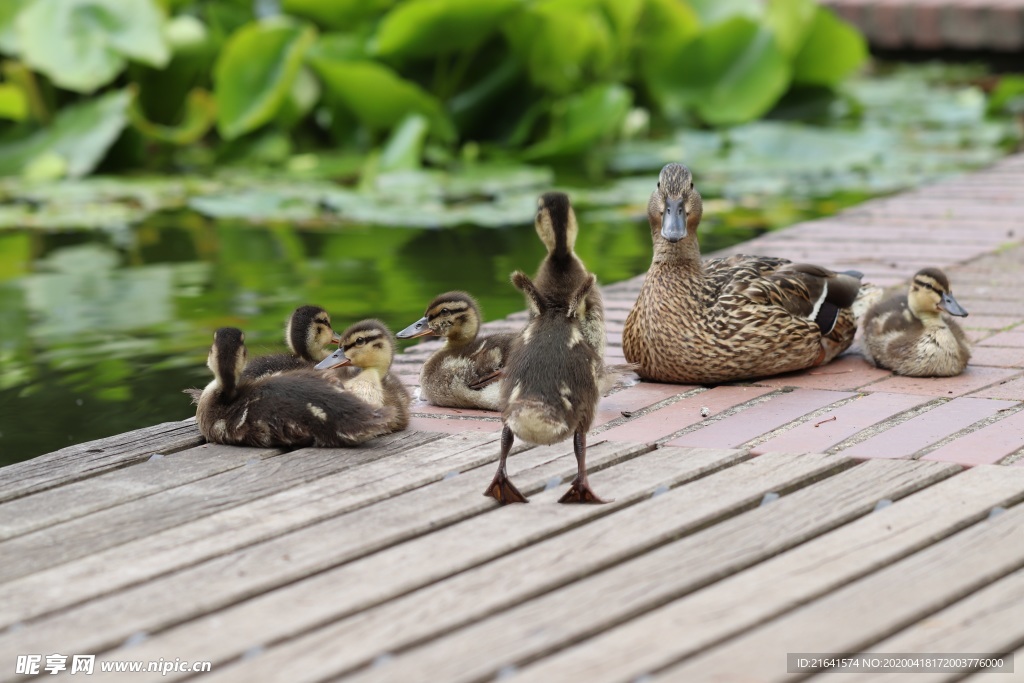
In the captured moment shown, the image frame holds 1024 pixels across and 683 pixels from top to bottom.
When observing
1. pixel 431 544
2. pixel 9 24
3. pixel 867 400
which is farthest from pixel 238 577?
pixel 9 24

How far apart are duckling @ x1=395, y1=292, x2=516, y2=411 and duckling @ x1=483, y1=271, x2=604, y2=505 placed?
3.11 ft

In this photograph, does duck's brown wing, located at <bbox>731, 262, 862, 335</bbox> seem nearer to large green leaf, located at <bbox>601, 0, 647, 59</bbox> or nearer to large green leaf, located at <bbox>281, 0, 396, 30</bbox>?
large green leaf, located at <bbox>601, 0, 647, 59</bbox>

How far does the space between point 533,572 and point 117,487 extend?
1.37 metres

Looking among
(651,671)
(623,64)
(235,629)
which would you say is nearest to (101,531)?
(235,629)

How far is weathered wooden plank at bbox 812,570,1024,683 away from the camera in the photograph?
115 inches

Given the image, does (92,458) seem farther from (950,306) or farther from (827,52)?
(827,52)

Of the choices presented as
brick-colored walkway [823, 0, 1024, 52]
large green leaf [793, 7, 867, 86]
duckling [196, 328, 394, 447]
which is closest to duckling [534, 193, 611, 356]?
duckling [196, 328, 394, 447]

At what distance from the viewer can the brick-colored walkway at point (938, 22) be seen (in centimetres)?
1608

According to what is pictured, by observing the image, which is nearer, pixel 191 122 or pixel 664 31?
pixel 191 122

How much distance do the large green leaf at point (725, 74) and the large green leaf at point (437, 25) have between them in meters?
1.75

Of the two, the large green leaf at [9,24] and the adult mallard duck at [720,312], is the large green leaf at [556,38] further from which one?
the adult mallard duck at [720,312]

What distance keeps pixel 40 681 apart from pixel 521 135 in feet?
29.8

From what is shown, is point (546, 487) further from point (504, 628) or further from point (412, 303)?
point (412, 303)

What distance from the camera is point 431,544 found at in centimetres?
366
